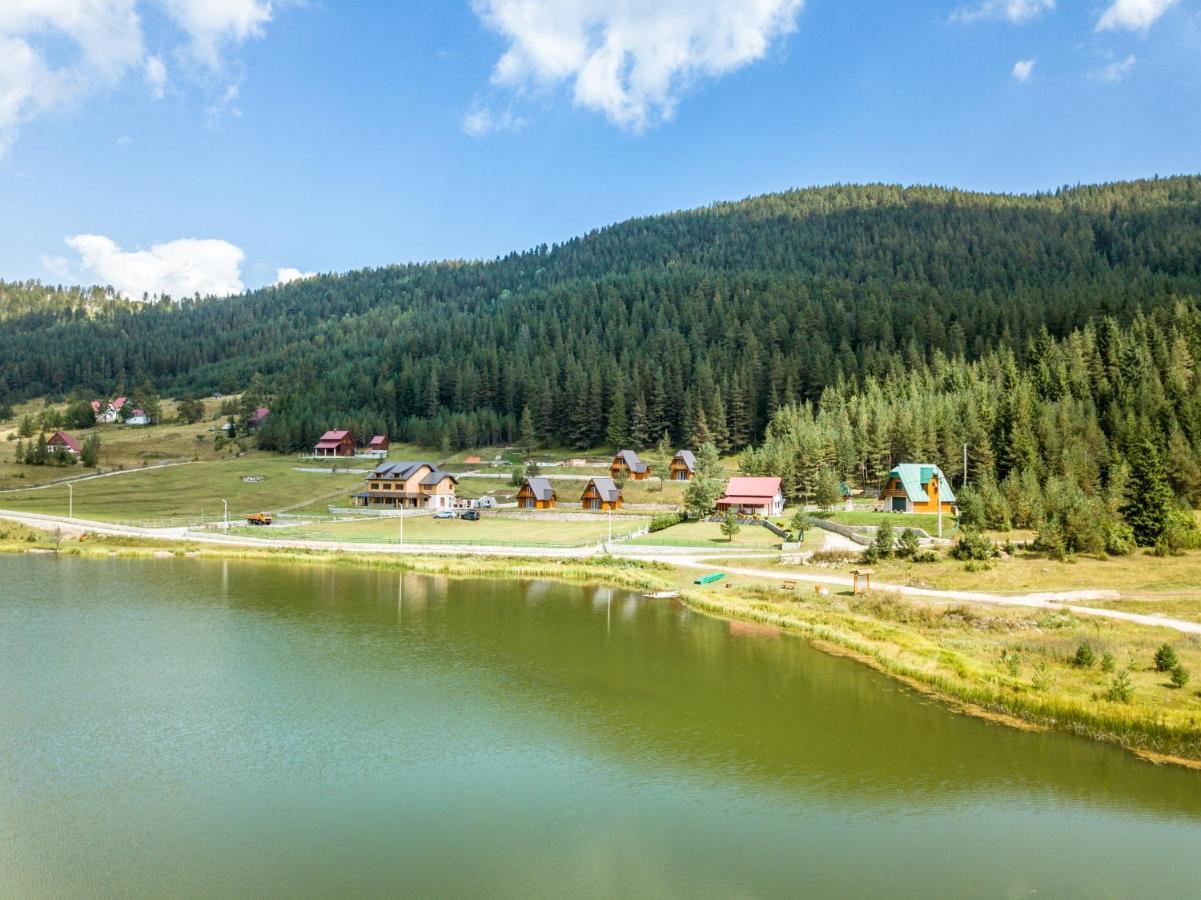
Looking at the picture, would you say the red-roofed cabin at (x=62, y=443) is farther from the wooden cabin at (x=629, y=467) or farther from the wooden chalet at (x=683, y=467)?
the wooden chalet at (x=683, y=467)

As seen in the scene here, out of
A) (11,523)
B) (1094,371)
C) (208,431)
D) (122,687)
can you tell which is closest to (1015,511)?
(1094,371)

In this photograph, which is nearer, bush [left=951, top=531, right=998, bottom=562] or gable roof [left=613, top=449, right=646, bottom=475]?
bush [left=951, top=531, right=998, bottom=562]

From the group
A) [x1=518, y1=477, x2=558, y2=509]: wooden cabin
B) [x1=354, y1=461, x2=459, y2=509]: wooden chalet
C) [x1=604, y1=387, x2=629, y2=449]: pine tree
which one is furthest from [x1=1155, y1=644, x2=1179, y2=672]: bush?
[x1=604, y1=387, x2=629, y2=449]: pine tree

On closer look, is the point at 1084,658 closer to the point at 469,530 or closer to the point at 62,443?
the point at 469,530

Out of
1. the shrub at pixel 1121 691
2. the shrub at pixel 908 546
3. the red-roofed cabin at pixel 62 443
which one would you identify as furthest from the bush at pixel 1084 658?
the red-roofed cabin at pixel 62 443

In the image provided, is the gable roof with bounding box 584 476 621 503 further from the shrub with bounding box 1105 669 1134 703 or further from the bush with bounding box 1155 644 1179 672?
the shrub with bounding box 1105 669 1134 703

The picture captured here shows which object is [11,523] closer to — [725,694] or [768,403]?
[725,694]
